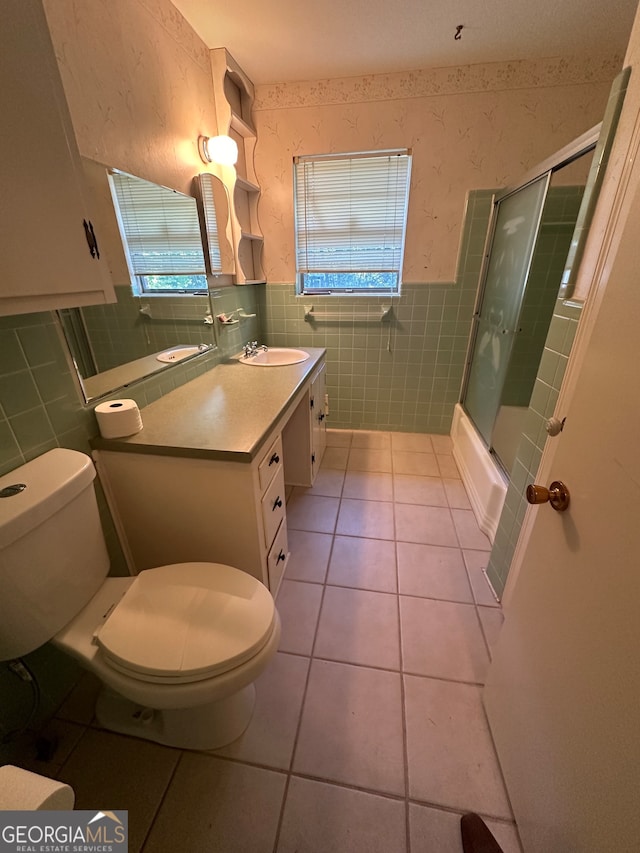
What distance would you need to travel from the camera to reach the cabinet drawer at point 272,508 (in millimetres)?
1258

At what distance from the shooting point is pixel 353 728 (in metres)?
1.09

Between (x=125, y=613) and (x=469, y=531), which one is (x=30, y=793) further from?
(x=469, y=531)

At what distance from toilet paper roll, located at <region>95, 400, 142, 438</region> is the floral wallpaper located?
1.99 m

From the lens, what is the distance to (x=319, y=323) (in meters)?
2.66

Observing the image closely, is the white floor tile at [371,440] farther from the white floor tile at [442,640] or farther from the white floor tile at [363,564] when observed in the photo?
the white floor tile at [442,640]

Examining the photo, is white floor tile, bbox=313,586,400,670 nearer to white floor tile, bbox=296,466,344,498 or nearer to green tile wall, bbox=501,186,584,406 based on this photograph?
white floor tile, bbox=296,466,344,498

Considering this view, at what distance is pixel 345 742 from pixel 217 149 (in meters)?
2.64

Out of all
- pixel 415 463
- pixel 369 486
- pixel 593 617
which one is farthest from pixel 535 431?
pixel 415 463

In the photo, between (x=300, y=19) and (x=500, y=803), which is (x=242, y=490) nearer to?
(x=500, y=803)

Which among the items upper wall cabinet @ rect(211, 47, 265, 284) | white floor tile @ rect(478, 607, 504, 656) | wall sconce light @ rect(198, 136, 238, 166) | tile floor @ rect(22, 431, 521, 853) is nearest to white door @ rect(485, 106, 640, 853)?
tile floor @ rect(22, 431, 521, 853)

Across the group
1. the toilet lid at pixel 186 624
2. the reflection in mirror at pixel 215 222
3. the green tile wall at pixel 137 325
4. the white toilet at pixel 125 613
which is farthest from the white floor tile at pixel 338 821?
the reflection in mirror at pixel 215 222

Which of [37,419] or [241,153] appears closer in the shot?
[37,419]

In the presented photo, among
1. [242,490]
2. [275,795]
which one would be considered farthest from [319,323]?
[275,795]

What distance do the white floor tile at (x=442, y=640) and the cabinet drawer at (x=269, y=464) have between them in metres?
0.84
